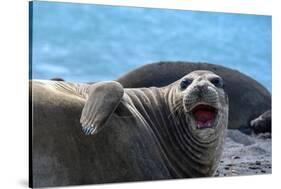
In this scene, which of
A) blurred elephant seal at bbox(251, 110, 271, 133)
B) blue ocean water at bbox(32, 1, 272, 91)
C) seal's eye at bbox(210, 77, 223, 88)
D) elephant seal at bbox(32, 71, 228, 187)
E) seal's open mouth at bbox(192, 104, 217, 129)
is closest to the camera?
elephant seal at bbox(32, 71, 228, 187)

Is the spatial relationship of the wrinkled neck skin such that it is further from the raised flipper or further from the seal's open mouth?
the raised flipper

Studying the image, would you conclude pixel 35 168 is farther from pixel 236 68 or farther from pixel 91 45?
pixel 236 68

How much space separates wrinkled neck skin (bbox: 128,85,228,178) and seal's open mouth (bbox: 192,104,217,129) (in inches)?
3.2

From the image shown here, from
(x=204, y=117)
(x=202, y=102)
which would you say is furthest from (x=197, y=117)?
(x=202, y=102)

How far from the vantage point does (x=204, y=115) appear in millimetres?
7504

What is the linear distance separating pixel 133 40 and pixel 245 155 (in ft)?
7.41

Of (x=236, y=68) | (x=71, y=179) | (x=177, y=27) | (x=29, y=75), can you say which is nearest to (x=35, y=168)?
(x=71, y=179)

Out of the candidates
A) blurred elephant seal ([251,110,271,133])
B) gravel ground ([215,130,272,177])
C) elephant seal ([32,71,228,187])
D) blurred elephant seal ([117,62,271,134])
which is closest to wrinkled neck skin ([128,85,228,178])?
elephant seal ([32,71,228,187])

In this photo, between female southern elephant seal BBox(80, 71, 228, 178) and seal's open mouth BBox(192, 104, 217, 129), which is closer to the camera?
female southern elephant seal BBox(80, 71, 228, 178)

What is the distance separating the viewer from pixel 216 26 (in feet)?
26.1

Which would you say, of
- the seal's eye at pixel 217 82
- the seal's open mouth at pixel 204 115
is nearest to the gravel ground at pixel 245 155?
the seal's open mouth at pixel 204 115

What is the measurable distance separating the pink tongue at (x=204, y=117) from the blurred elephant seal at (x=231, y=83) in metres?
0.50

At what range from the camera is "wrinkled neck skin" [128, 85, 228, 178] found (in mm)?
7430

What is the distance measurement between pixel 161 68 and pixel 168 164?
122 cm
